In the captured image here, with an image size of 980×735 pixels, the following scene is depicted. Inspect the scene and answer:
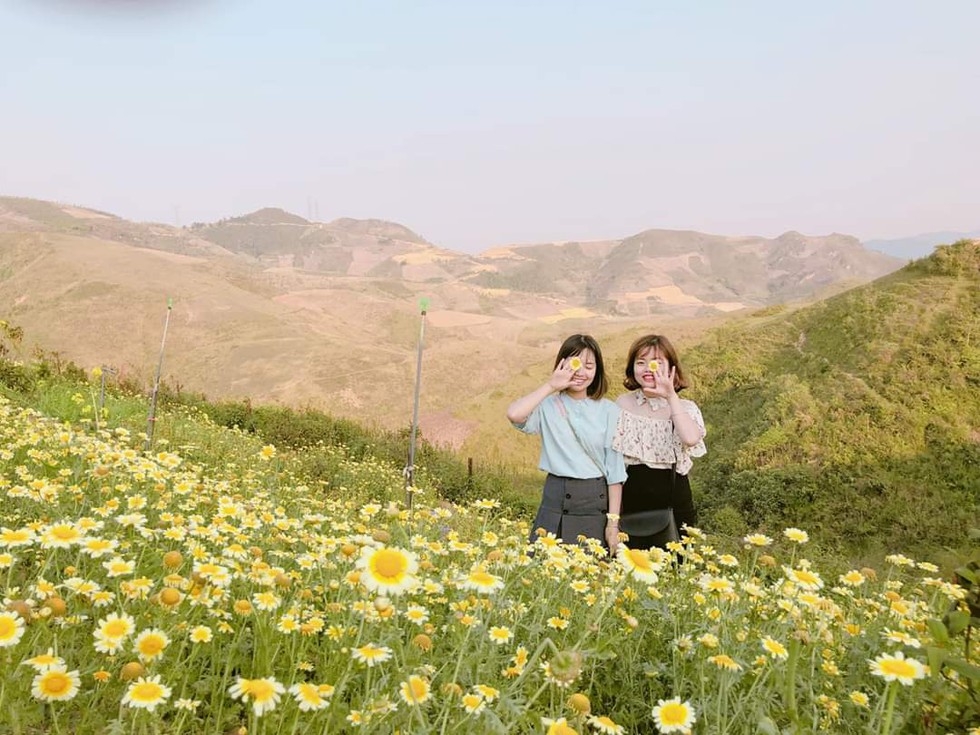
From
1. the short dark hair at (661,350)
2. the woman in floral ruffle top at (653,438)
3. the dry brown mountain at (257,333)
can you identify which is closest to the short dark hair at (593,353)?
the short dark hair at (661,350)

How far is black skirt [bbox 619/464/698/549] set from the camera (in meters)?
4.75

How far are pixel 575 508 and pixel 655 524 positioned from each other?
708mm

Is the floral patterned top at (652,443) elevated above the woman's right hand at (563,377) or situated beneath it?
situated beneath

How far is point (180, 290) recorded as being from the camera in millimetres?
49219

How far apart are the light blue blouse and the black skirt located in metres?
0.35

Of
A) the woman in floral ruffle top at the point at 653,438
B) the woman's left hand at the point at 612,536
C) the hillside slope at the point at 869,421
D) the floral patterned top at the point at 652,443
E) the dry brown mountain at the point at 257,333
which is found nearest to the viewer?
the woman's left hand at the point at 612,536

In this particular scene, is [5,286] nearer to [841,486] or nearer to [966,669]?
[841,486]

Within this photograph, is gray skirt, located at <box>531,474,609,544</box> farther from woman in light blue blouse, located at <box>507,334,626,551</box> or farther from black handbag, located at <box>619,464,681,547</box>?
black handbag, located at <box>619,464,681,547</box>

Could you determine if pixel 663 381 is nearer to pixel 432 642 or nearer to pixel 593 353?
pixel 593 353

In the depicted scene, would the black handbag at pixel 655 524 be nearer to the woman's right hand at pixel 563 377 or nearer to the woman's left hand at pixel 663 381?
the woman's left hand at pixel 663 381

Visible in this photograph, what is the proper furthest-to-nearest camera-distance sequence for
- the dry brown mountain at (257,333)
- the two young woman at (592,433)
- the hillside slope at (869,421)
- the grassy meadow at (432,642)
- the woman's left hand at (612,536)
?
the dry brown mountain at (257,333)
the hillside slope at (869,421)
the two young woman at (592,433)
the woman's left hand at (612,536)
the grassy meadow at (432,642)

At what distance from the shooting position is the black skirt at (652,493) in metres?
4.75

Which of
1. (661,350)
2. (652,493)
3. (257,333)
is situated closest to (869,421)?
(652,493)

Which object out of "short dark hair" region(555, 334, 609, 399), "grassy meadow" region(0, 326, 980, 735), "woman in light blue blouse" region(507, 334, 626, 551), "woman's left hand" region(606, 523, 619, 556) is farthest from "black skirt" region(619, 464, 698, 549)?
"grassy meadow" region(0, 326, 980, 735)
